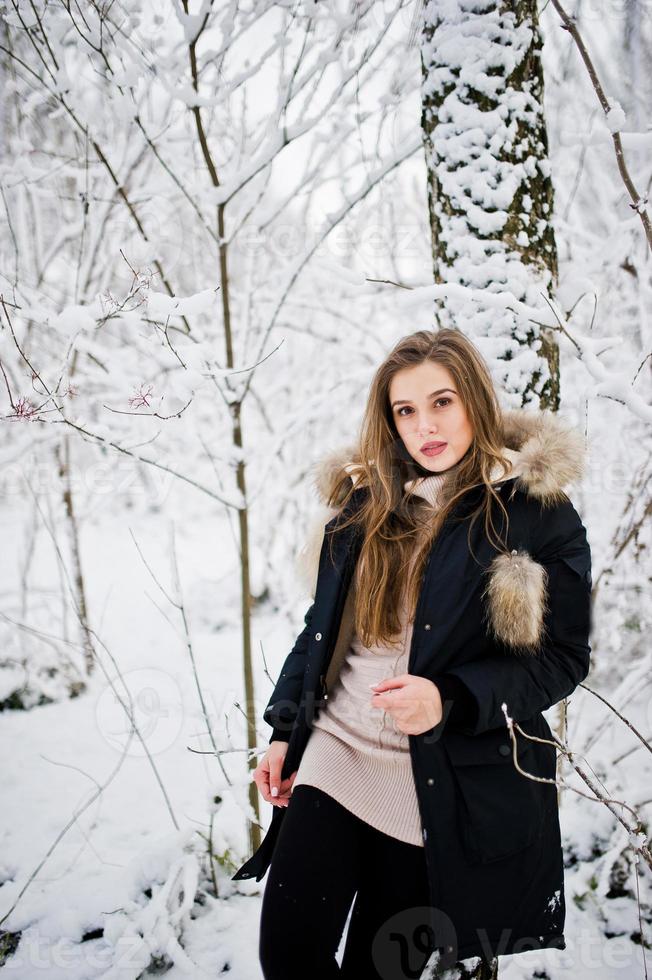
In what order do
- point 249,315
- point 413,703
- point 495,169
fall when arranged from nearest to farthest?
point 413,703, point 495,169, point 249,315

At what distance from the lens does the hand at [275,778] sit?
1.54m

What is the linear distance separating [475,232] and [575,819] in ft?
8.48

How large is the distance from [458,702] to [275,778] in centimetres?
62

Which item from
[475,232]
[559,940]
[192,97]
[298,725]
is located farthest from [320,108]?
[559,940]

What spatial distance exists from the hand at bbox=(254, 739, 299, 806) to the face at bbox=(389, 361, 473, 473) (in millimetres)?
956

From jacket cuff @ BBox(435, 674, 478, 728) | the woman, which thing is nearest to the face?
the woman

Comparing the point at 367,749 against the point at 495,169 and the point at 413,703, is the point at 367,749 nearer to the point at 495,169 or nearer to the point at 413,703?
the point at 413,703

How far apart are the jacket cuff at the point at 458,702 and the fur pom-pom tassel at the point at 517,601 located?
17 centimetres

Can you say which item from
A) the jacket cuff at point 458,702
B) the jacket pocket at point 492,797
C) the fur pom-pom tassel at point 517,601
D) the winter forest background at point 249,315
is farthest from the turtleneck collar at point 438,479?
the jacket pocket at point 492,797

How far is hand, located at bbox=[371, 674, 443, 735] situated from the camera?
123 centimetres

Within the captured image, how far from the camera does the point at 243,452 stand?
7.26 feet

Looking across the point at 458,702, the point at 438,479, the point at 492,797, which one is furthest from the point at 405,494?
the point at 492,797

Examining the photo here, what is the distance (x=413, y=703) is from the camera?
1227 millimetres

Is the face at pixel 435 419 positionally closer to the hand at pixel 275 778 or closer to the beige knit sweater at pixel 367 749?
the beige knit sweater at pixel 367 749
